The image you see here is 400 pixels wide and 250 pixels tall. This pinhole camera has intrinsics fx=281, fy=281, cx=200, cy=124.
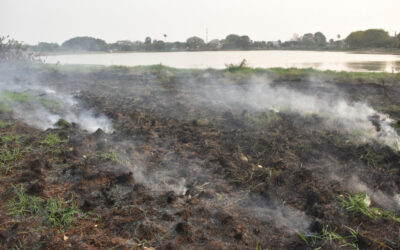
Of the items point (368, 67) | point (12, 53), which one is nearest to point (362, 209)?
point (368, 67)

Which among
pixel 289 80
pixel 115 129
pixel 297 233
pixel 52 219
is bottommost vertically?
pixel 297 233

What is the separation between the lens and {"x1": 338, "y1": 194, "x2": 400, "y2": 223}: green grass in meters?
2.53

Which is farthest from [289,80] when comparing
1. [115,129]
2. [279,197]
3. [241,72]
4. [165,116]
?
[279,197]

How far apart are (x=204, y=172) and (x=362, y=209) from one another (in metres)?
1.65

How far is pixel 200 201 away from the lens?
8.96ft

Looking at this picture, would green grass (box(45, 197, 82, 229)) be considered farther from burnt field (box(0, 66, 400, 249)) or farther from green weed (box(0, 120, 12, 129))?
green weed (box(0, 120, 12, 129))

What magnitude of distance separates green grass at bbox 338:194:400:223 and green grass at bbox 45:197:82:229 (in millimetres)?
2471

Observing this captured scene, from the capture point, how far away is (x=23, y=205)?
255 centimetres

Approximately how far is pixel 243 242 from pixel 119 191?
138 centimetres

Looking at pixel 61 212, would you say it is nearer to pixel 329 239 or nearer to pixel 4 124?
pixel 329 239

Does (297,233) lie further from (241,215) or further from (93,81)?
(93,81)

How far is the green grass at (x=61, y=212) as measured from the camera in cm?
235

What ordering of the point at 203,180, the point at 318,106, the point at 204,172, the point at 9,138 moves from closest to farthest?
the point at 203,180 → the point at 204,172 → the point at 9,138 → the point at 318,106

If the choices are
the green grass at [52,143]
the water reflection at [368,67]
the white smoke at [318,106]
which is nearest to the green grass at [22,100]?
the green grass at [52,143]
